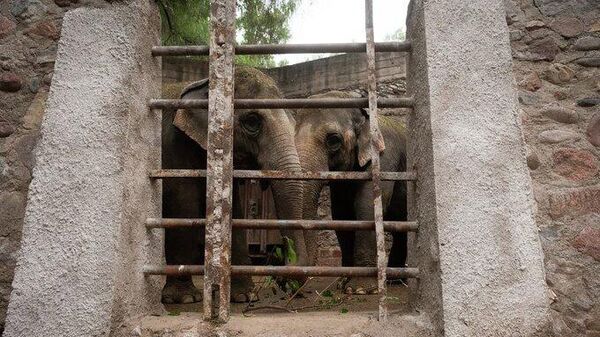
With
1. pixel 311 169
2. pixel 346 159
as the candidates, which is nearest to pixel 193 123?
pixel 311 169

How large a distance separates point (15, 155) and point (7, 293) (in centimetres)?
60

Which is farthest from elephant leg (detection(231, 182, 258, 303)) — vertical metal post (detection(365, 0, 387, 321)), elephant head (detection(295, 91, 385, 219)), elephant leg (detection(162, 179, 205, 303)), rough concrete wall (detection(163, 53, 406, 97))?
rough concrete wall (detection(163, 53, 406, 97))

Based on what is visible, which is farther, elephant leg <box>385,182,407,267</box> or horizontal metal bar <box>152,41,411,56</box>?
elephant leg <box>385,182,407,267</box>

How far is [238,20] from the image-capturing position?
758 cm

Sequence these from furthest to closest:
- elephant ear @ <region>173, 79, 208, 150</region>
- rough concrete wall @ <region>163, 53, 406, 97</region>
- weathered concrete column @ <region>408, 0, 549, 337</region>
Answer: rough concrete wall @ <region>163, 53, 406, 97</region>
elephant ear @ <region>173, 79, 208, 150</region>
weathered concrete column @ <region>408, 0, 549, 337</region>

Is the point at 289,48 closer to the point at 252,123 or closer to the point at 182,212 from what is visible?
the point at 252,123

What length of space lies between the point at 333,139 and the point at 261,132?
135cm

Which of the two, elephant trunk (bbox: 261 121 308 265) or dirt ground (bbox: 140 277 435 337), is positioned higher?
elephant trunk (bbox: 261 121 308 265)

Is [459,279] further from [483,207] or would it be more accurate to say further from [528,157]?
[528,157]

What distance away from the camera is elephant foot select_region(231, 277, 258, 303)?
3.84 m

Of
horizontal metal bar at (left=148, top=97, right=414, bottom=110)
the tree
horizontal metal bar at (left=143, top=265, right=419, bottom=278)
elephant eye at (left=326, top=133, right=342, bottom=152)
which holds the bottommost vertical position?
horizontal metal bar at (left=143, top=265, right=419, bottom=278)

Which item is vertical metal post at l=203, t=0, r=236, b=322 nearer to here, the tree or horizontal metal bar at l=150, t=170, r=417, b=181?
horizontal metal bar at l=150, t=170, r=417, b=181

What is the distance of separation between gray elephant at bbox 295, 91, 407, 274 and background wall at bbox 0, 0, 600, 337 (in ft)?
8.49

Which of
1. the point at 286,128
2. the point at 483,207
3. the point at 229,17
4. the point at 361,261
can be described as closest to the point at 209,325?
the point at 483,207
